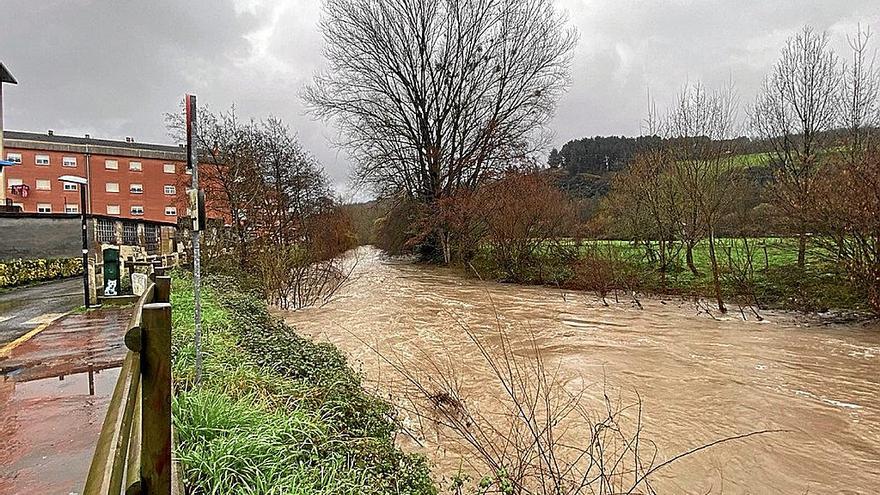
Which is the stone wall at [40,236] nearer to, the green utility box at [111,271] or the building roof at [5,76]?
the green utility box at [111,271]

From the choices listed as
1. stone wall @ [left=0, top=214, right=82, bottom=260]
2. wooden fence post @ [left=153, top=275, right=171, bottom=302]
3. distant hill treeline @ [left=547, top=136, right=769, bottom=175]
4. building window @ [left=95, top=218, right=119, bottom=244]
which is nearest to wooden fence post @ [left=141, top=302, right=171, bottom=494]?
wooden fence post @ [left=153, top=275, right=171, bottom=302]

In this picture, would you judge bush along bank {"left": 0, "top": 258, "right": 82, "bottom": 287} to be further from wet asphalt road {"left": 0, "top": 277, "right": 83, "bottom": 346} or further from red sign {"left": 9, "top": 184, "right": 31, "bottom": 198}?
red sign {"left": 9, "top": 184, "right": 31, "bottom": 198}

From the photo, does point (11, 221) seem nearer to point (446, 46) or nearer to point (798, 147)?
point (446, 46)

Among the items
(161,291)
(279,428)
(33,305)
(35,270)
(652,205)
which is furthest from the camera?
(652,205)

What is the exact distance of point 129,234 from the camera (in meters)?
21.2

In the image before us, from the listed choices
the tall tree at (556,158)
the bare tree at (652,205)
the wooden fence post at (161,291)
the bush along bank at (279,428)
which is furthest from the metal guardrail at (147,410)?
the tall tree at (556,158)

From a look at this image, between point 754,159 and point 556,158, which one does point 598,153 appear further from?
point 754,159

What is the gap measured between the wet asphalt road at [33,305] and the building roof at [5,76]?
1643cm

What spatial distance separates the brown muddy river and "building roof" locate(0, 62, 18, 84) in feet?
73.7

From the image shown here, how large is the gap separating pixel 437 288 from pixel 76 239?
1354cm

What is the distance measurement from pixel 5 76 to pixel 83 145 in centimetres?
2294

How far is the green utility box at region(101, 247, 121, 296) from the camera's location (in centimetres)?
1021

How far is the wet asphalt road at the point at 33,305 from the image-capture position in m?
8.07

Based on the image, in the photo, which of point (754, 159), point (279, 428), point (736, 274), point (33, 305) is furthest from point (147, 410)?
point (754, 159)
